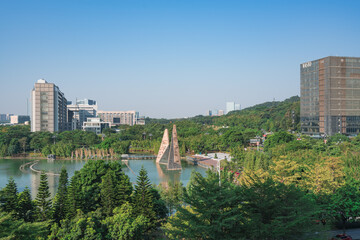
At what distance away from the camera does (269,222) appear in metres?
10.5

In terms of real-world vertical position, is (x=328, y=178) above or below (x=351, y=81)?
below

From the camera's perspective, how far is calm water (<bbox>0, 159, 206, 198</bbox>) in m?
29.9

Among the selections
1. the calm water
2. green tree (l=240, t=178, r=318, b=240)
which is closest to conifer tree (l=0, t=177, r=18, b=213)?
the calm water

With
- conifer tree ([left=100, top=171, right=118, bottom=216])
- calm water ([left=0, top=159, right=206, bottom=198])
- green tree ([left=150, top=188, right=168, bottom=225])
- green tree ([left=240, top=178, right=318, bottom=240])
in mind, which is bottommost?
calm water ([left=0, top=159, right=206, bottom=198])

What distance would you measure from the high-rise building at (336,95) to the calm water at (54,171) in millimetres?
26605

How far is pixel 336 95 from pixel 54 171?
147ft

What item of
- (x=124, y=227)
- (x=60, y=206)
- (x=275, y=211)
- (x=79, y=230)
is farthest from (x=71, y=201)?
(x=275, y=211)

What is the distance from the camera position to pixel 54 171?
36250 millimetres

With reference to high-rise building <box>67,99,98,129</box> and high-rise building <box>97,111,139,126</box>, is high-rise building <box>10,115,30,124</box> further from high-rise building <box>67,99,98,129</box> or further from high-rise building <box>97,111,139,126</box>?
high-rise building <box>97,111,139,126</box>

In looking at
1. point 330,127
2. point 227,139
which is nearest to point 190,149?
point 227,139

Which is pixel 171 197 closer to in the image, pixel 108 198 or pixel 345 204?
pixel 108 198

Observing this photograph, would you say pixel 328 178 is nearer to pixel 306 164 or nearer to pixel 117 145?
pixel 306 164

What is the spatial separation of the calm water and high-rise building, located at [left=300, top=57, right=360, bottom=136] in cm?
2660

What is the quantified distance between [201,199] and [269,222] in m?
2.58
